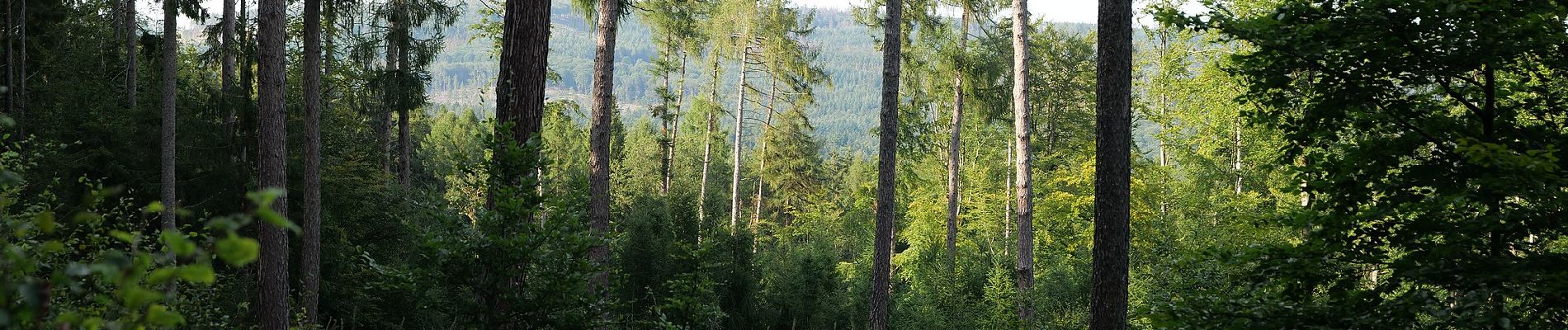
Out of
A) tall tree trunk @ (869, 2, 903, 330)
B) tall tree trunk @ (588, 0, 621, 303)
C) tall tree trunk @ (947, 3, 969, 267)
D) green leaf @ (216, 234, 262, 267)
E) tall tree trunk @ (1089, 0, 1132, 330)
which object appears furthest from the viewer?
tall tree trunk @ (947, 3, 969, 267)

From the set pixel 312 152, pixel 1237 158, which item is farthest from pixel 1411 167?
pixel 1237 158

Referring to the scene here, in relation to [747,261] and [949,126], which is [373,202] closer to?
[747,261]

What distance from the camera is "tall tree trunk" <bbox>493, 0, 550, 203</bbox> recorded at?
18.2 feet

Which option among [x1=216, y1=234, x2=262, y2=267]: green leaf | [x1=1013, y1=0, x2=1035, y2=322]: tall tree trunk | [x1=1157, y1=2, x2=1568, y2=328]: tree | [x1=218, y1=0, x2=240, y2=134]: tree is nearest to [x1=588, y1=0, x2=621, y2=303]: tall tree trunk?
[x1=1013, y1=0, x2=1035, y2=322]: tall tree trunk

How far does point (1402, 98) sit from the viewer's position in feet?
18.0

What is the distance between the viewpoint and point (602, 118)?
10883 millimetres

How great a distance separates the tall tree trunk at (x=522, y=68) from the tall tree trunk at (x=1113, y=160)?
3.94 meters

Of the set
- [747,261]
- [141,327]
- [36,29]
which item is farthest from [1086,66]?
[141,327]

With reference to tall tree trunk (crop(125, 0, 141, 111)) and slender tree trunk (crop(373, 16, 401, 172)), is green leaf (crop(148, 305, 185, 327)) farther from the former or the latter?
tall tree trunk (crop(125, 0, 141, 111))

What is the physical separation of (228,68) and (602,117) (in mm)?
7525

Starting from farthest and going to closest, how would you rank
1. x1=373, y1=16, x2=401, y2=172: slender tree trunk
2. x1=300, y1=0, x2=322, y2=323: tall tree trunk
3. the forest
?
x1=373, y1=16, x2=401, y2=172: slender tree trunk → x1=300, y1=0, x2=322, y2=323: tall tree trunk → the forest

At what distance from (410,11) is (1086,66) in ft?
59.9

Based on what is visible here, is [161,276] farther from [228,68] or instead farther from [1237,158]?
[1237,158]

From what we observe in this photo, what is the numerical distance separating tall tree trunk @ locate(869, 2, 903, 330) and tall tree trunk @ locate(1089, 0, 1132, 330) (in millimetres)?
4616
